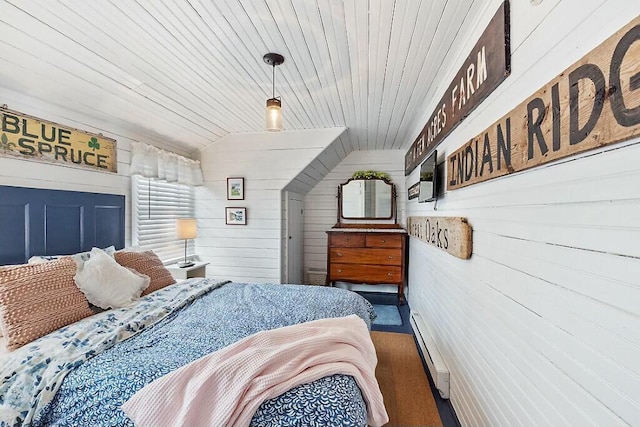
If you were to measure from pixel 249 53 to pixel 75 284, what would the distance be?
1835 mm

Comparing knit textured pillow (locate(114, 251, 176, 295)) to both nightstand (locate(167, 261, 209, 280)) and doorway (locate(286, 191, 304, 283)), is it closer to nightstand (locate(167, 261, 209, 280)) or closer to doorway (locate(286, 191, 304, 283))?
nightstand (locate(167, 261, 209, 280))

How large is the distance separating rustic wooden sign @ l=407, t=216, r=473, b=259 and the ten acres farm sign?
3.00 meters

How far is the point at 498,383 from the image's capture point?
120 centimetres

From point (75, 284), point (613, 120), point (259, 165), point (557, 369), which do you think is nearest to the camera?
point (613, 120)

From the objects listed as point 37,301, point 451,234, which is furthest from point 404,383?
point 37,301

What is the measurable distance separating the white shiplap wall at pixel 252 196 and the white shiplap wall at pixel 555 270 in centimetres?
237

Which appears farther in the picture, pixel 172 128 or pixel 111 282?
pixel 172 128

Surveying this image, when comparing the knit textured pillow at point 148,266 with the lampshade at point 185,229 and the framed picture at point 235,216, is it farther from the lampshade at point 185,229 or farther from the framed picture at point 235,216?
the framed picture at point 235,216

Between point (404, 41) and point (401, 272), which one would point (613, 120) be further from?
point (401, 272)

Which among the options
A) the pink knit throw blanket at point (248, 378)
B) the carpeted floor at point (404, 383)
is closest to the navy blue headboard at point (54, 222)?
the pink knit throw blanket at point (248, 378)

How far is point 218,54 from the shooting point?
1.88m

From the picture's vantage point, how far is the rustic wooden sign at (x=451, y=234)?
152 cm

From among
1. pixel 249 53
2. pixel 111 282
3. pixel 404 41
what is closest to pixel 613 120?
pixel 404 41

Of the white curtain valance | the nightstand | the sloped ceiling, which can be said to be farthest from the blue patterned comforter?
the sloped ceiling
